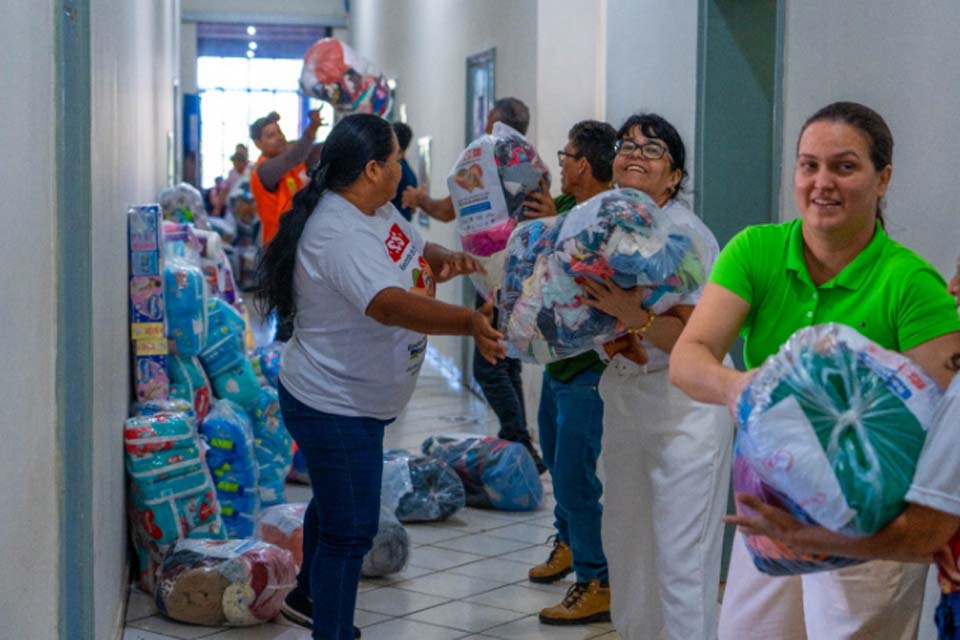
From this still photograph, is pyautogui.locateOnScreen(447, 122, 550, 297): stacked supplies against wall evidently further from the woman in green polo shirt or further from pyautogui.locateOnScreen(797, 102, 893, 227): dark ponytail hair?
pyautogui.locateOnScreen(797, 102, 893, 227): dark ponytail hair

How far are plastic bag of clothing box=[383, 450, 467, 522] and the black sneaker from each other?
1.30 m

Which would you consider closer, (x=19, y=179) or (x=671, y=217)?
(x=19, y=179)

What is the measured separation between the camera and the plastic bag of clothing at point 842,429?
194 cm

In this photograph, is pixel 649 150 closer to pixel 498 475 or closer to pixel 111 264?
pixel 111 264

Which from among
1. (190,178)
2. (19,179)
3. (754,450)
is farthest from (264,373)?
(190,178)

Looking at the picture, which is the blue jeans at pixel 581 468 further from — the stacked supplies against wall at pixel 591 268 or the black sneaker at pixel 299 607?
the stacked supplies against wall at pixel 591 268

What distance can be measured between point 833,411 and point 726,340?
53cm

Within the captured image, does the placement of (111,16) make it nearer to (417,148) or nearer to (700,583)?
(700,583)

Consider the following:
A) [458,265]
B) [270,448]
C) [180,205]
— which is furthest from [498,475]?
[180,205]

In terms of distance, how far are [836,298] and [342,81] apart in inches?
249

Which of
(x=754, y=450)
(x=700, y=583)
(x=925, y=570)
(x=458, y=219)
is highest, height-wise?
(x=458, y=219)

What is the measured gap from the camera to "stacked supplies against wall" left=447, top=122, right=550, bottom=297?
428cm

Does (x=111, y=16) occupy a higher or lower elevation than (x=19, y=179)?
higher

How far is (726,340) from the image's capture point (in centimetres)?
249
